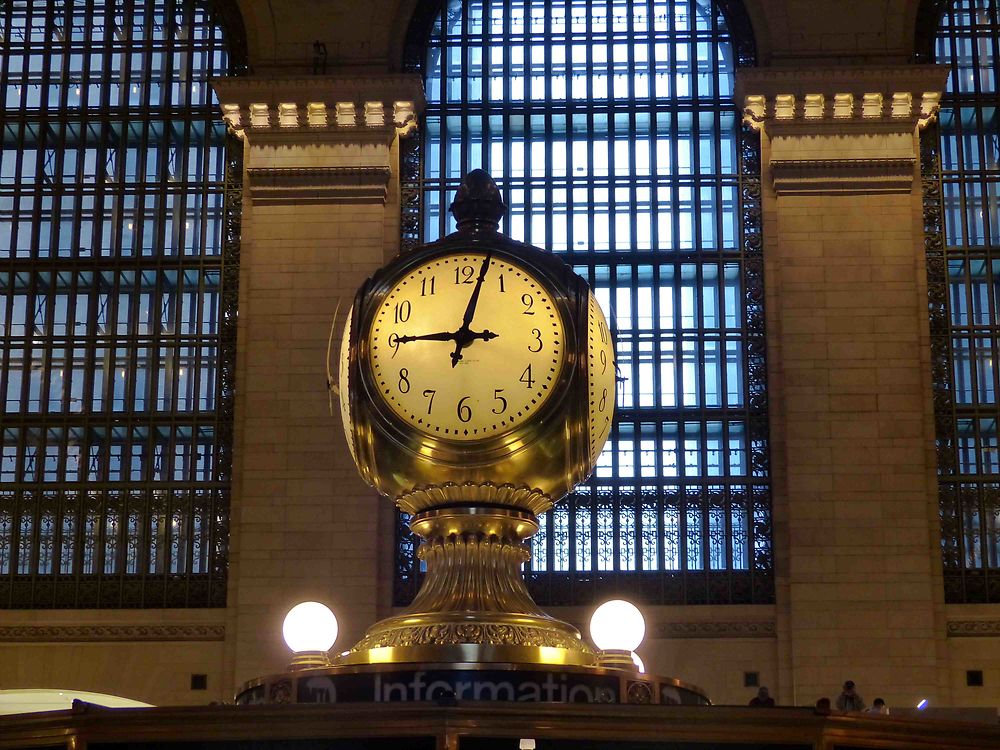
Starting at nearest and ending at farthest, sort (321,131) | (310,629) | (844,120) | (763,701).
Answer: (310,629) < (763,701) < (844,120) < (321,131)

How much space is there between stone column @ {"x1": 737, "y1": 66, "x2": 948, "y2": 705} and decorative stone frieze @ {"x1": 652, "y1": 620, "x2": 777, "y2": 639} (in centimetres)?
25

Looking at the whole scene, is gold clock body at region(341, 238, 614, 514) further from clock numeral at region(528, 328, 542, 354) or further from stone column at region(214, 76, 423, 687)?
stone column at region(214, 76, 423, 687)

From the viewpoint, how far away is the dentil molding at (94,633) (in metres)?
22.6

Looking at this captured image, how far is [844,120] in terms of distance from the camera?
23.3m

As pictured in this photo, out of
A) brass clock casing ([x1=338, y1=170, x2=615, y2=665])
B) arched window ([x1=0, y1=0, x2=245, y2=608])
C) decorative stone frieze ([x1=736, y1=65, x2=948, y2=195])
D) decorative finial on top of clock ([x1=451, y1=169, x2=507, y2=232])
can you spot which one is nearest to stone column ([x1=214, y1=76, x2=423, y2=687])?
arched window ([x1=0, y1=0, x2=245, y2=608])

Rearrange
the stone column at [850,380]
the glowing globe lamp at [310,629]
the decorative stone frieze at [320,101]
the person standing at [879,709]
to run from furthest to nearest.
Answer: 1. the decorative stone frieze at [320,101]
2. the stone column at [850,380]
3. the glowing globe lamp at [310,629]
4. the person standing at [879,709]

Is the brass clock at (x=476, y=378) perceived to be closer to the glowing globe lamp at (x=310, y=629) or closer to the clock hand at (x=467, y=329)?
the clock hand at (x=467, y=329)

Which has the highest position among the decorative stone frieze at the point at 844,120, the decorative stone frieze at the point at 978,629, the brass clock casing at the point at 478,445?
the decorative stone frieze at the point at 844,120

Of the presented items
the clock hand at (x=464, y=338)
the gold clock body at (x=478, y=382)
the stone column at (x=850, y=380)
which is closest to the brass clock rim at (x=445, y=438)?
the gold clock body at (x=478, y=382)

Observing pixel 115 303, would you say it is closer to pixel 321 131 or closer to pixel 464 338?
pixel 321 131

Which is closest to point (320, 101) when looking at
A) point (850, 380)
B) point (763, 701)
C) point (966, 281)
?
point (850, 380)

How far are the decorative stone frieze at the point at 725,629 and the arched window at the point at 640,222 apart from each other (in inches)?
15.8

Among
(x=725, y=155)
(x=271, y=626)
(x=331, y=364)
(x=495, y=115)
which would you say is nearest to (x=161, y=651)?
(x=271, y=626)

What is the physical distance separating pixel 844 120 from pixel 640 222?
9.82 ft
